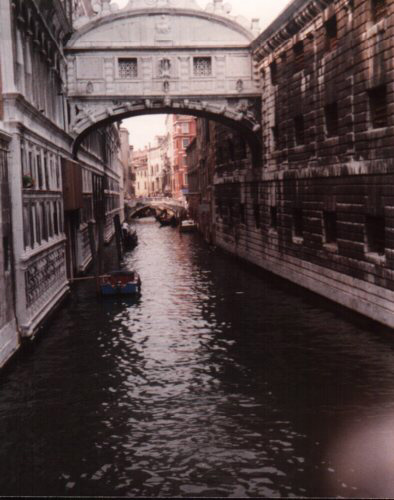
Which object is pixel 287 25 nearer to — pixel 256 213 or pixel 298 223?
pixel 298 223

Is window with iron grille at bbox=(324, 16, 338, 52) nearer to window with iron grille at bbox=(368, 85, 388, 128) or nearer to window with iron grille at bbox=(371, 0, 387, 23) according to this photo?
window with iron grille at bbox=(371, 0, 387, 23)

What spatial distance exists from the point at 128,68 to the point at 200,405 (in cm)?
2082

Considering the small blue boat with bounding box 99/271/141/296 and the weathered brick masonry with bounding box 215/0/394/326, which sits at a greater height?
the weathered brick masonry with bounding box 215/0/394/326

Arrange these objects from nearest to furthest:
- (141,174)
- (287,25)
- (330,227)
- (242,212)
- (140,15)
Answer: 1. (330,227)
2. (287,25)
3. (140,15)
4. (242,212)
5. (141,174)

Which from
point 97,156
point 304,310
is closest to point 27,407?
point 304,310

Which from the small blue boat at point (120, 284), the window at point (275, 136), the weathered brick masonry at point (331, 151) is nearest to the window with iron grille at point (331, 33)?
the weathered brick masonry at point (331, 151)

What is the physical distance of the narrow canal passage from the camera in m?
9.02

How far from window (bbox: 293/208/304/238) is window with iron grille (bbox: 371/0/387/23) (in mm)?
8842

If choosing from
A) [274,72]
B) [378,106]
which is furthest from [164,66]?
[378,106]

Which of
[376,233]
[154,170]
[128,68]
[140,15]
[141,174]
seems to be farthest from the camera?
[141,174]

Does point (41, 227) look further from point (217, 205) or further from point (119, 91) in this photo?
point (217, 205)

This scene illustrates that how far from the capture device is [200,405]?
12023 millimetres

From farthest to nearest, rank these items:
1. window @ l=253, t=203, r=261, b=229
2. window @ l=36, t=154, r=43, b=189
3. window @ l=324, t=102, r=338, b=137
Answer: window @ l=253, t=203, r=261, b=229 → window @ l=324, t=102, r=338, b=137 → window @ l=36, t=154, r=43, b=189

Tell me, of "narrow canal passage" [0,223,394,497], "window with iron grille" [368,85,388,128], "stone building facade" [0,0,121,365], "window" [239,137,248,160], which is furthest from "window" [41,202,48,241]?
"window" [239,137,248,160]
